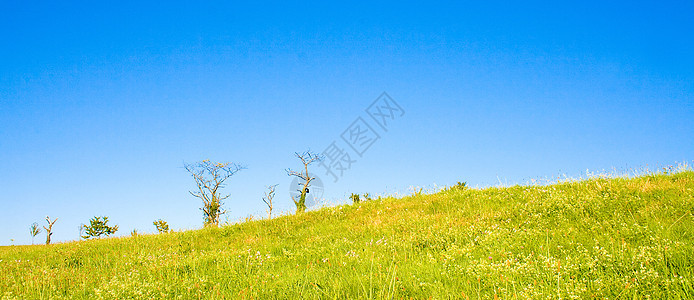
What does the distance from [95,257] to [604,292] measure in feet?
42.8

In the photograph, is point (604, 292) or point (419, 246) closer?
point (604, 292)

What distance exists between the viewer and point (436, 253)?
7035 mm

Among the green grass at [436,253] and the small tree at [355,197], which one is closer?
the green grass at [436,253]

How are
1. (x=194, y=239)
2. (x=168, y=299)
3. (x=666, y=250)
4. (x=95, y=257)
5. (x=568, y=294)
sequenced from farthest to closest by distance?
(x=194, y=239) < (x=95, y=257) < (x=168, y=299) < (x=666, y=250) < (x=568, y=294)

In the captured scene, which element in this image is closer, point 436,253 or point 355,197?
point 436,253

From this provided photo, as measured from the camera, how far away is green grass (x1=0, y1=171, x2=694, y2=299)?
4.85 m

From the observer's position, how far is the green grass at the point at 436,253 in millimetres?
4852

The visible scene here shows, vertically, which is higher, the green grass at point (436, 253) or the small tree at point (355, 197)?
the small tree at point (355, 197)

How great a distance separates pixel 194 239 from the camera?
12797 millimetres

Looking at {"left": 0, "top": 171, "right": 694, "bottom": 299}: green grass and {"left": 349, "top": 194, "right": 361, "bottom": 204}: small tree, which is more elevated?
{"left": 349, "top": 194, "right": 361, "bottom": 204}: small tree

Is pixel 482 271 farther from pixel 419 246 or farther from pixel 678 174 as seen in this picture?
pixel 678 174

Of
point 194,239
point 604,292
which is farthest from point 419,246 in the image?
point 194,239

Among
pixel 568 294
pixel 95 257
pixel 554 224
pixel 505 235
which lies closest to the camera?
pixel 568 294

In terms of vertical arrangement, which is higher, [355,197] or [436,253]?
[355,197]
